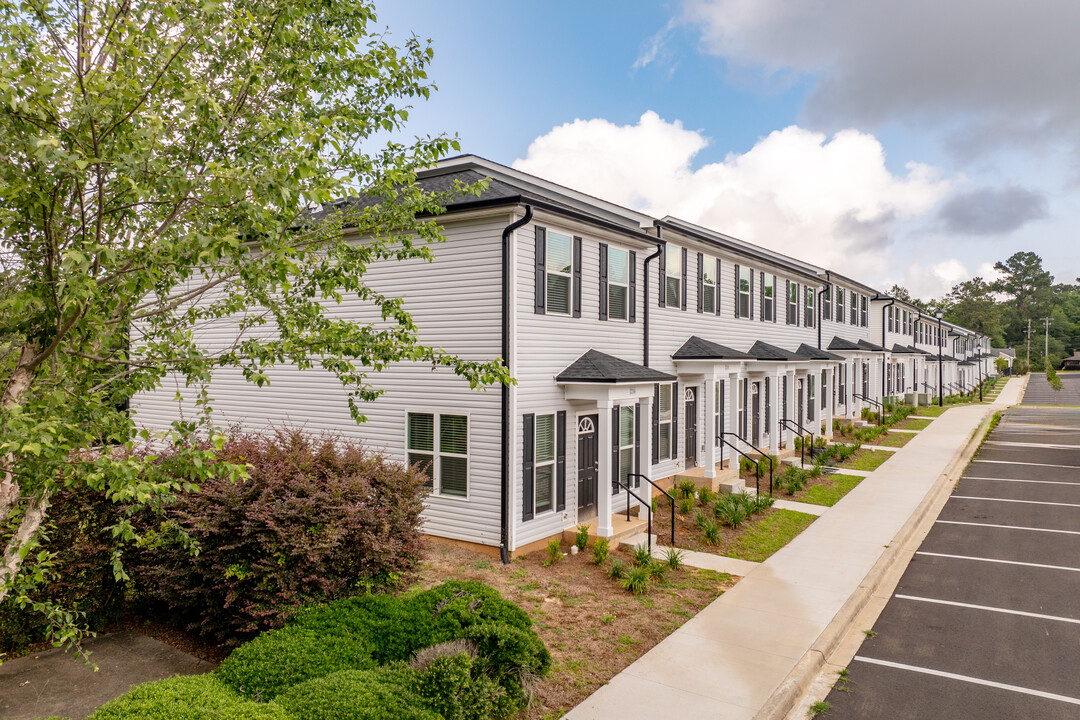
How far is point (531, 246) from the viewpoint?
12.3m

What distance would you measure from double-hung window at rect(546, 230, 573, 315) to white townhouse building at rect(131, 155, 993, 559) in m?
0.04

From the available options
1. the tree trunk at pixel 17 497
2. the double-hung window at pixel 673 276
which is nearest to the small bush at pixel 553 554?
the double-hung window at pixel 673 276

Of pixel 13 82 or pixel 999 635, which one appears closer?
pixel 13 82

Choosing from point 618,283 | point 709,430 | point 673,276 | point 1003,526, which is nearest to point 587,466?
point 618,283

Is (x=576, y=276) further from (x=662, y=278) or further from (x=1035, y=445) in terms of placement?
(x=1035, y=445)

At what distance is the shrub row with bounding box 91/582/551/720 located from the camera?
535 centimetres

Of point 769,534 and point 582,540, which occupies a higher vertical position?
point 582,540

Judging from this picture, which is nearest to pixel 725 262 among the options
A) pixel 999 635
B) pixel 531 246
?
pixel 531 246

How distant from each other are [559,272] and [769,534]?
717 centimetres

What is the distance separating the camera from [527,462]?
39.6 feet

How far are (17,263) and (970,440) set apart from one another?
31948mm

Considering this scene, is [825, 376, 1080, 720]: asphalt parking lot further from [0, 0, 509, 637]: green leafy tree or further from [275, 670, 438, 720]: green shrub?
[0, 0, 509, 637]: green leafy tree

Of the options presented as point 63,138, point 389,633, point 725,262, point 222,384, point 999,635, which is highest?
point 725,262

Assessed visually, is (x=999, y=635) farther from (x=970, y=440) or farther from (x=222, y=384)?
(x=970, y=440)
